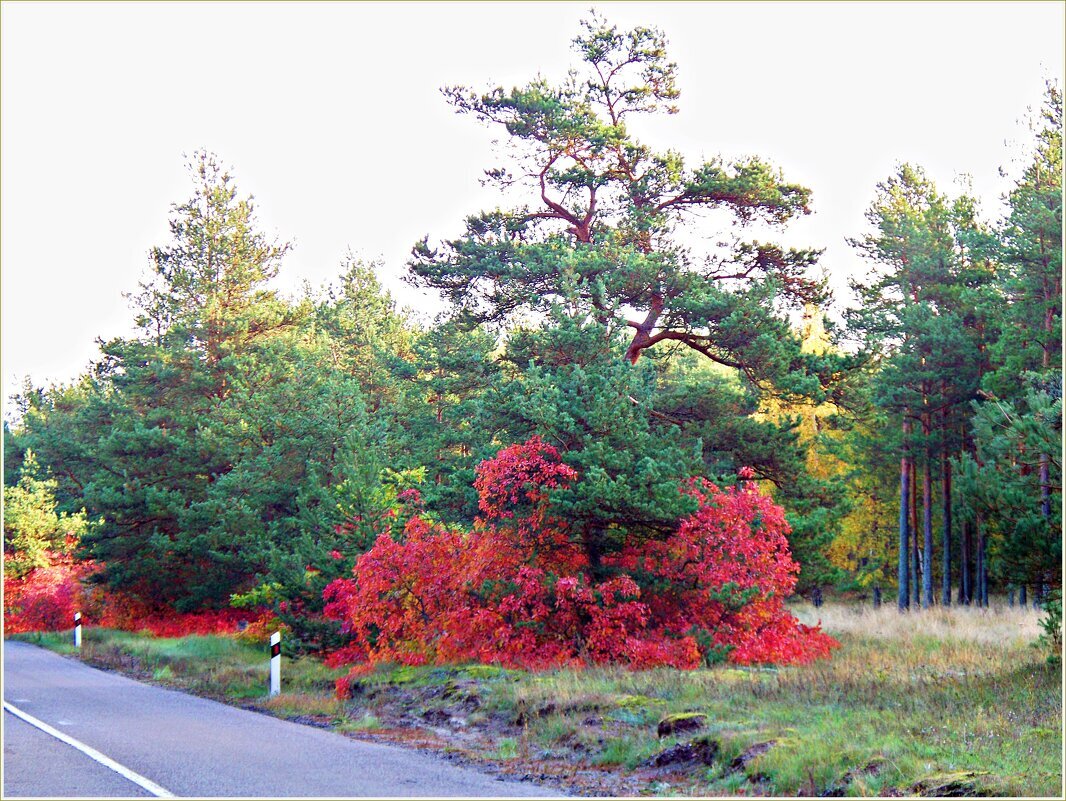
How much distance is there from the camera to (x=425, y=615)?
1950 cm

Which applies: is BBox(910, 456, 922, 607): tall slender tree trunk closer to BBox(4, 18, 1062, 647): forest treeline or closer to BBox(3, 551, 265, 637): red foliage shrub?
BBox(4, 18, 1062, 647): forest treeline

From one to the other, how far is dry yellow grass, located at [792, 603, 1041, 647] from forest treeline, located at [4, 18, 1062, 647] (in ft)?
6.75

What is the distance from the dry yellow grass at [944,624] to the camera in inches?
845

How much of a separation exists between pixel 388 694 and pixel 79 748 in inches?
233

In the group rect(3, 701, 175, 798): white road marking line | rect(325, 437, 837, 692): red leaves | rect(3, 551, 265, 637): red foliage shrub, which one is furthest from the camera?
rect(3, 551, 265, 637): red foliage shrub

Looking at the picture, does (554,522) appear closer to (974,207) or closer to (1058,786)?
(1058,786)

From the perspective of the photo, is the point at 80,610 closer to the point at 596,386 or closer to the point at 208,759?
the point at 596,386

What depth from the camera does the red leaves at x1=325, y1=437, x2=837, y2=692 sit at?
17828mm

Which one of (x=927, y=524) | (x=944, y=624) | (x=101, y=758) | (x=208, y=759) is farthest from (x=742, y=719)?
(x=927, y=524)

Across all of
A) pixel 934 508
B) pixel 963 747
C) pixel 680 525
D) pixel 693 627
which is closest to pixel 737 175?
pixel 680 525

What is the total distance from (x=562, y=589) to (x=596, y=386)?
3.94 m

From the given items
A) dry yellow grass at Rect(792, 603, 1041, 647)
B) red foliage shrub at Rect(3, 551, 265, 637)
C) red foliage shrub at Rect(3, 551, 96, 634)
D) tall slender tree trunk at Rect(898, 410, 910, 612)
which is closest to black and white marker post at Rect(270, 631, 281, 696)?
dry yellow grass at Rect(792, 603, 1041, 647)

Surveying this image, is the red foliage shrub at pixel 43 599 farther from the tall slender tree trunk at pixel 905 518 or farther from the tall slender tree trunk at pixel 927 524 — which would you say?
the tall slender tree trunk at pixel 927 524

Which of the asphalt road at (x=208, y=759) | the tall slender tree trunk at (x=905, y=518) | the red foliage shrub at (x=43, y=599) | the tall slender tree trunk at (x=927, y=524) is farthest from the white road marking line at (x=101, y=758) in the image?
the red foliage shrub at (x=43, y=599)
